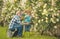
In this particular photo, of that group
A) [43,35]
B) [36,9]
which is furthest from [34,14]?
[43,35]

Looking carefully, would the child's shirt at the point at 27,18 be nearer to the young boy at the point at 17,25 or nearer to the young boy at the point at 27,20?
the young boy at the point at 27,20

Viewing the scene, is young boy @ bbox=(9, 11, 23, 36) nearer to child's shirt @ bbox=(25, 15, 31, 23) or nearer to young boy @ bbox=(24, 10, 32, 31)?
young boy @ bbox=(24, 10, 32, 31)

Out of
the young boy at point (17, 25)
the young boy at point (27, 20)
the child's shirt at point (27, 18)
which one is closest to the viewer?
the young boy at point (17, 25)

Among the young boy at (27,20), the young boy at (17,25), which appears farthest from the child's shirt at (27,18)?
the young boy at (17,25)

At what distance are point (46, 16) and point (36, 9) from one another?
2.39ft

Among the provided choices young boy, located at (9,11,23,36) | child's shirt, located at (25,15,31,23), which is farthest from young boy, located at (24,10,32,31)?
young boy, located at (9,11,23,36)

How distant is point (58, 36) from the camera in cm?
1365

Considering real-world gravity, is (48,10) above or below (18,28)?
above

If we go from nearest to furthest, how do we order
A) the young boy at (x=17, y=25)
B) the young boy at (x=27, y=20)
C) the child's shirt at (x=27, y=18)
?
1. the young boy at (x=17, y=25)
2. the young boy at (x=27, y=20)
3. the child's shirt at (x=27, y=18)

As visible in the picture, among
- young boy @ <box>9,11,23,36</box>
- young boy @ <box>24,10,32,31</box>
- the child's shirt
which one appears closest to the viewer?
young boy @ <box>9,11,23,36</box>

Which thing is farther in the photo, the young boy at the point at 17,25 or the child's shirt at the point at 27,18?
the child's shirt at the point at 27,18

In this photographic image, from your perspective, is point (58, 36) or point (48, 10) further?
point (58, 36)

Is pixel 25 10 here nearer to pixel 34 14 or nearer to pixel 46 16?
pixel 34 14

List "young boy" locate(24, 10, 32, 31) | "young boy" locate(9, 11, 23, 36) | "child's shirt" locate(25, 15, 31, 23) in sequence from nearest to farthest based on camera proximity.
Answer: "young boy" locate(9, 11, 23, 36) → "young boy" locate(24, 10, 32, 31) → "child's shirt" locate(25, 15, 31, 23)
